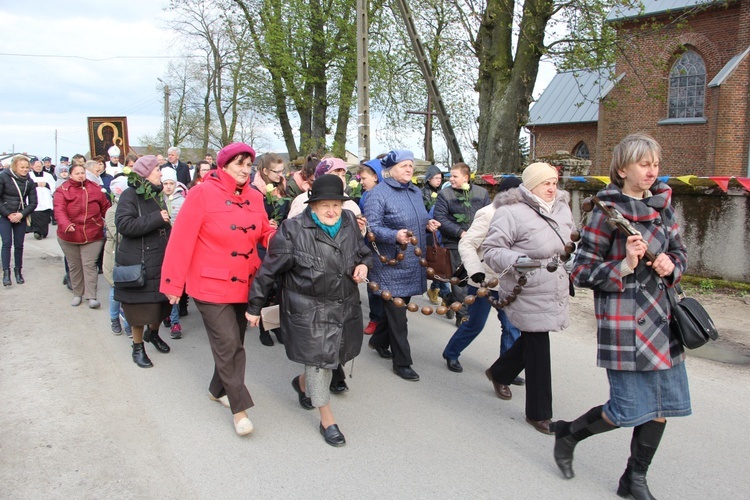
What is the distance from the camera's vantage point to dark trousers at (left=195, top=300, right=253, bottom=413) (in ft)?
13.8

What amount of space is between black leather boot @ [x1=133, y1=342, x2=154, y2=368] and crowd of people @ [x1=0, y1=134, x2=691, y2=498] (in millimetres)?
13

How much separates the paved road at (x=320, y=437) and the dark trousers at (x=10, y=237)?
3.84 m

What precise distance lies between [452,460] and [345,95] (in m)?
24.7

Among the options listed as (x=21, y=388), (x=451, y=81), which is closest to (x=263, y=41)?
(x=451, y=81)

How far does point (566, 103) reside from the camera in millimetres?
34250

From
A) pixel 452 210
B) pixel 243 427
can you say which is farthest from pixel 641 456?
pixel 452 210

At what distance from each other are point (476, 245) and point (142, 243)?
309cm

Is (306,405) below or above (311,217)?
below

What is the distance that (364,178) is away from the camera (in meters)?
6.44

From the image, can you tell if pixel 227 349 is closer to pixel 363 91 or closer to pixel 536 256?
pixel 536 256

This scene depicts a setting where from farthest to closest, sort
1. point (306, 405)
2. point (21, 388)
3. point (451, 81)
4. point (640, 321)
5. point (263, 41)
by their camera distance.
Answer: point (263, 41) → point (451, 81) → point (21, 388) → point (306, 405) → point (640, 321)

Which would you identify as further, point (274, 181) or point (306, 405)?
point (274, 181)

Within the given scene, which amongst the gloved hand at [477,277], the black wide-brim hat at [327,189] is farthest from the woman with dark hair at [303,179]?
the gloved hand at [477,277]

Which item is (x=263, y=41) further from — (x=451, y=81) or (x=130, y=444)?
(x=130, y=444)
